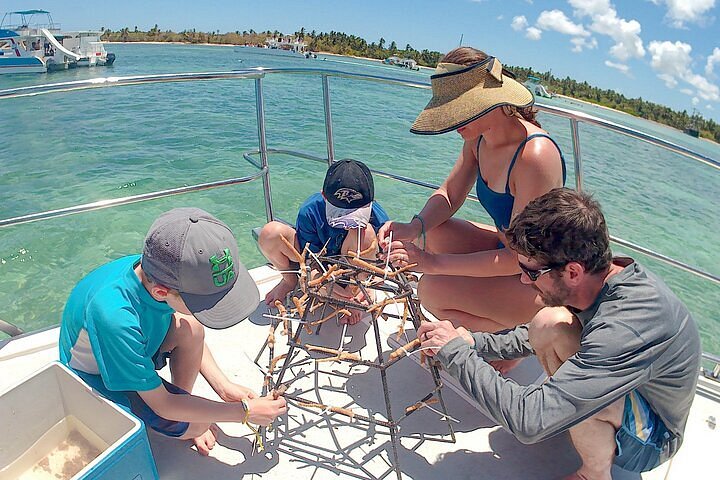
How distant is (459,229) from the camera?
5.85 ft

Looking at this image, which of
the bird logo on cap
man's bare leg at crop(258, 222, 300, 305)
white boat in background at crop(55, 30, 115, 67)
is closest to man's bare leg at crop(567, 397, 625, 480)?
the bird logo on cap

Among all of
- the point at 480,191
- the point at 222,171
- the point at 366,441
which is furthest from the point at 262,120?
the point at 222,171

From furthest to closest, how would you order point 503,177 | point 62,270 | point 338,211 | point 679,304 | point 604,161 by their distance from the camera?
point 604,161 < point 62,270 < point 338,211 < point 503,177 < point 679,304

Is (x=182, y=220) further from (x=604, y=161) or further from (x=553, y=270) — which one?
(x=604, y=161)

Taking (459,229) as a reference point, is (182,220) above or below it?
above

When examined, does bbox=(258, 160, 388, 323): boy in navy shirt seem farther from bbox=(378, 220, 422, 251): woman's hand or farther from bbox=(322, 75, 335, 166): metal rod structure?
bbox=(322, 75, 335, 166): metal rod structure

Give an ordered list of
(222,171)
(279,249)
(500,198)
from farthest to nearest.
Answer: (222,171), (279,249), (500,198)

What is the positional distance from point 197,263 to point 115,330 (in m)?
0.21

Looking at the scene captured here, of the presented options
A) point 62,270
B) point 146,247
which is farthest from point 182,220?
point 62,270

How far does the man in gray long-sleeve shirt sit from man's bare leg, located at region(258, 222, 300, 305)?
83cm

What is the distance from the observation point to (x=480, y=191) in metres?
1.65

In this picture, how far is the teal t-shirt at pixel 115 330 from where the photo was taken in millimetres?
974

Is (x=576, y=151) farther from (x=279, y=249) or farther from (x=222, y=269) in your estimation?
(x=222, y=269)

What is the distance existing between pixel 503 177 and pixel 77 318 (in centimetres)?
118
